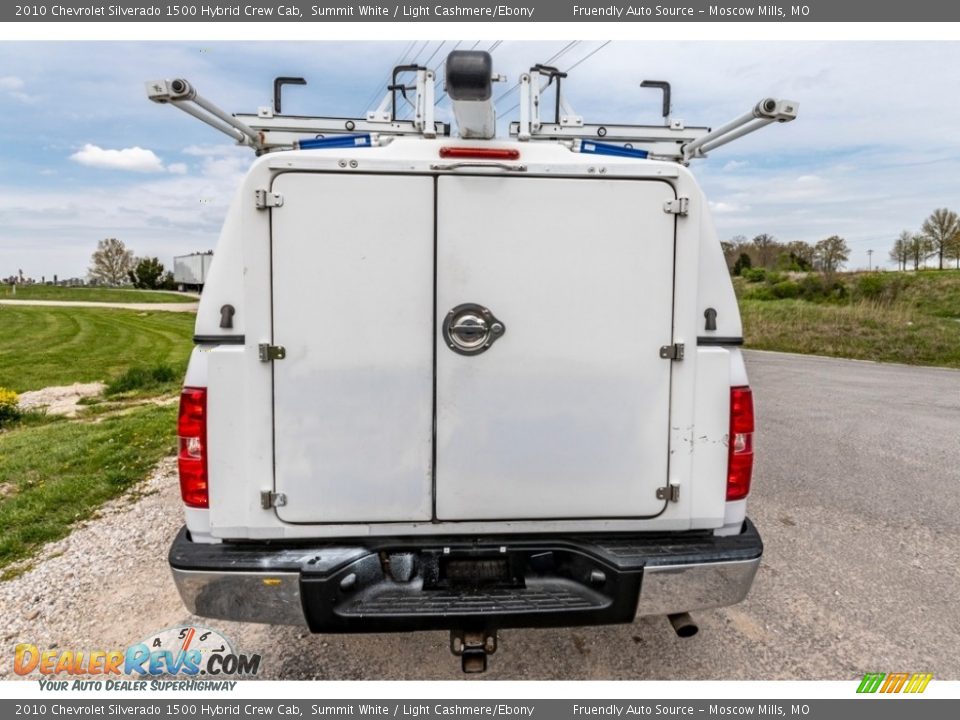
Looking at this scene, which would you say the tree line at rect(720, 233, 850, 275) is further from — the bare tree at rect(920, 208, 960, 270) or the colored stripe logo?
the colored stripe logo

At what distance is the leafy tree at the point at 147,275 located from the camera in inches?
2463

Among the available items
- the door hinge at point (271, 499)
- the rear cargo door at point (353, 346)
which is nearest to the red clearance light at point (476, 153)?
the rear cargo door at point (353, 346)

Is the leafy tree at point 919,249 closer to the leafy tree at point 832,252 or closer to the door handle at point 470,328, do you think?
the leafy tree at point 832,252

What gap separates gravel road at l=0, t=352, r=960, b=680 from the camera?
2799mm

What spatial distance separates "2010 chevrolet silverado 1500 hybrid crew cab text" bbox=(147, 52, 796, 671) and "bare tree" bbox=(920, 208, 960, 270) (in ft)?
169

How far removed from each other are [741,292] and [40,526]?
3602 cm

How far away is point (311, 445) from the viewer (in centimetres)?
235

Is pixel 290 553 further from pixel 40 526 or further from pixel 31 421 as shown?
pixel 31 421

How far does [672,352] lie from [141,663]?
9.46 feet

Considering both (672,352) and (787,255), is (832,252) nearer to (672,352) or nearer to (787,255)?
(787,255)

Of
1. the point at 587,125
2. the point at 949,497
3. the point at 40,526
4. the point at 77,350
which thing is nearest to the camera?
the point at 587,125

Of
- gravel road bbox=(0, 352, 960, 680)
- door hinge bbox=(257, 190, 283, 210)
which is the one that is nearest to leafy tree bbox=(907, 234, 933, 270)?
gravel road bbox=(0, 352, 960, 680)

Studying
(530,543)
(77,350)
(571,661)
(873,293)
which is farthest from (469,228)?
(873,293)

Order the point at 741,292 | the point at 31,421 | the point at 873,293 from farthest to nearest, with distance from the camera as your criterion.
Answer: the point at 741,292 < the point at 873,293 < the point at 31,421
